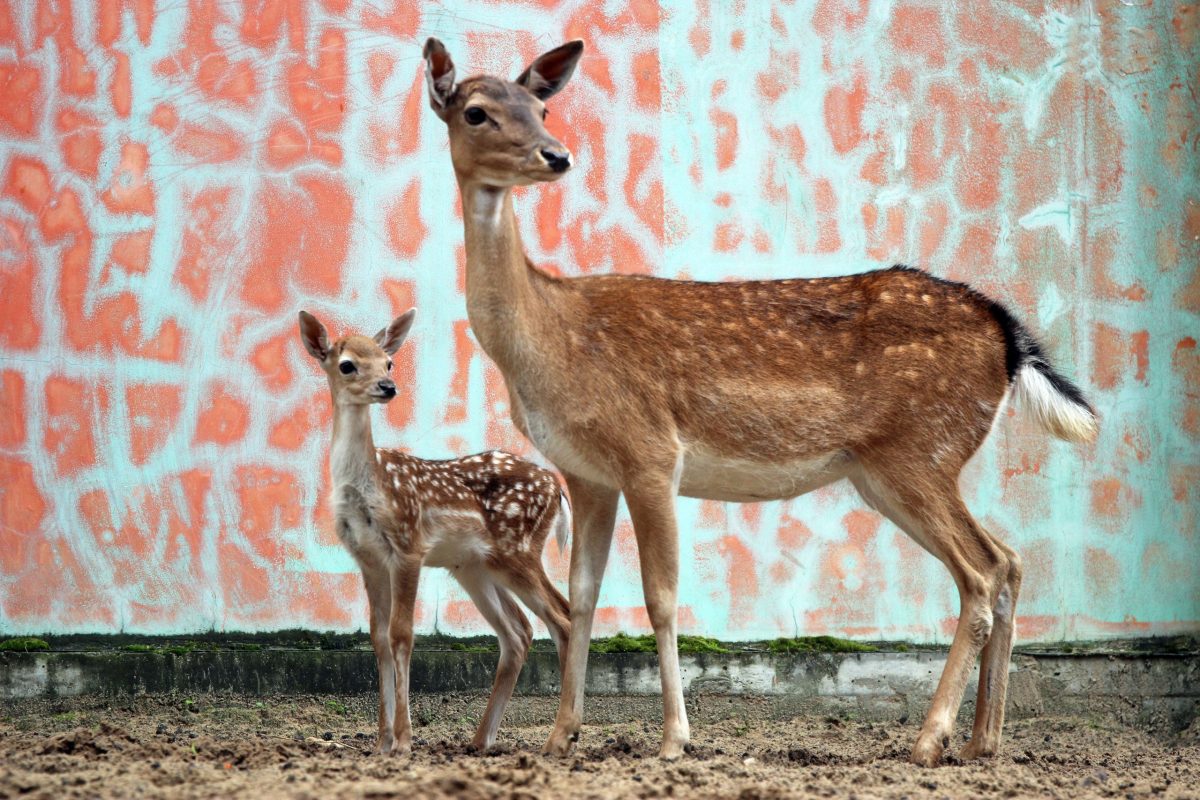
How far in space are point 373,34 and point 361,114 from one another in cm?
40

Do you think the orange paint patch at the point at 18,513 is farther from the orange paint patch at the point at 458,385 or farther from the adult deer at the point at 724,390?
the adult deer at the point at 724,390

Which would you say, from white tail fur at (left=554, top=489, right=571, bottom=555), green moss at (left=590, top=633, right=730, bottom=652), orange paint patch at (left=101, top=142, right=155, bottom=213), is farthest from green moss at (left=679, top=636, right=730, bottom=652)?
orange paint patch at (left=101, top=142, right=155, bottom=213)

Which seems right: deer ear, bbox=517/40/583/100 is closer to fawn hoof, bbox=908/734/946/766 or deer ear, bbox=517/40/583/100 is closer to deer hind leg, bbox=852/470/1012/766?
deer hind leg, bbox=852/470/1012/766

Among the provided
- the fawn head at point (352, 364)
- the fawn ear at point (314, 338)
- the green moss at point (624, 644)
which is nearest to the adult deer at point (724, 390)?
the fawn head at point (352, 364)

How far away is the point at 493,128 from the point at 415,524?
1693 mm

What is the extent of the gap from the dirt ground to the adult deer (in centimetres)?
39

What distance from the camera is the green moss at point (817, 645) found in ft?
24.4

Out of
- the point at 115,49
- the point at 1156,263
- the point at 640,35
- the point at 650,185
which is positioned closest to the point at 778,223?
the point at 650,185

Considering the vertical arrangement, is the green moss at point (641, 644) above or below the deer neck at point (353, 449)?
below

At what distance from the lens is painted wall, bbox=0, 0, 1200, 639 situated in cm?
710

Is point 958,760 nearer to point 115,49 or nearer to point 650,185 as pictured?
point 650,185

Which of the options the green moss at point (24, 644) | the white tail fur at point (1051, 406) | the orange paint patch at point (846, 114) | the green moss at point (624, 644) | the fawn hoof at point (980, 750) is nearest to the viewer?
the fawn hoof at point (980, 750)

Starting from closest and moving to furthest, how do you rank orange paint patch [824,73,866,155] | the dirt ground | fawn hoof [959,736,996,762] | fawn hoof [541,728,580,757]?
the dirt ground < fawn hoof [541,728,580,757] < fawn hoof [959,736,996,762] < orange paint patch [824,73,866,155]

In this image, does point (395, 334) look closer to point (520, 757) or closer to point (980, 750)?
point (520, 757)
